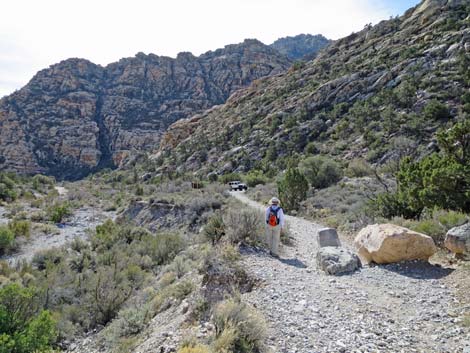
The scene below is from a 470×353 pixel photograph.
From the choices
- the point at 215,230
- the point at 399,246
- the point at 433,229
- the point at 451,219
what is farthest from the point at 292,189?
the point at 399,246

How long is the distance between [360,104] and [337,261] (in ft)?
113

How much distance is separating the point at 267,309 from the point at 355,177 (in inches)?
824

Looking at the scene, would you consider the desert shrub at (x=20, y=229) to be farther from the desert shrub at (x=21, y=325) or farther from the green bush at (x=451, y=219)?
the green bush at (x=451, y=219)

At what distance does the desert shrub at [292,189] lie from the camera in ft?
62.7

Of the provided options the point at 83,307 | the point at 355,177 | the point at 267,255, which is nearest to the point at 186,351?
the point at 267,255

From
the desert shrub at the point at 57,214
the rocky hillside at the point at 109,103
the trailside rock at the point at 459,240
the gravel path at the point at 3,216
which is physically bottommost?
the desert shrub at the point at 57,214

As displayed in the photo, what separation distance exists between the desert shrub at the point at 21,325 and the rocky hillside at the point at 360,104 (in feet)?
74.6

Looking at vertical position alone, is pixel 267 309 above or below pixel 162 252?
above

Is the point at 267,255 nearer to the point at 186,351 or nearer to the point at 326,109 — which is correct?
the point at 186,351

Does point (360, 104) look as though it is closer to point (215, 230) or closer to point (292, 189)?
point (292, 189)

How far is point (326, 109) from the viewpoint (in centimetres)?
4272

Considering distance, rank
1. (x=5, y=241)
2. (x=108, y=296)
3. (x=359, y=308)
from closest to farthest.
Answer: (x=359, y=308) < (x=108, y=296) < (x=5, y=241)

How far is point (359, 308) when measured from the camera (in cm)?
560

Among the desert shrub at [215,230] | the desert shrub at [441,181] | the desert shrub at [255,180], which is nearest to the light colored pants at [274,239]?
the desert shrub at [215,230]
